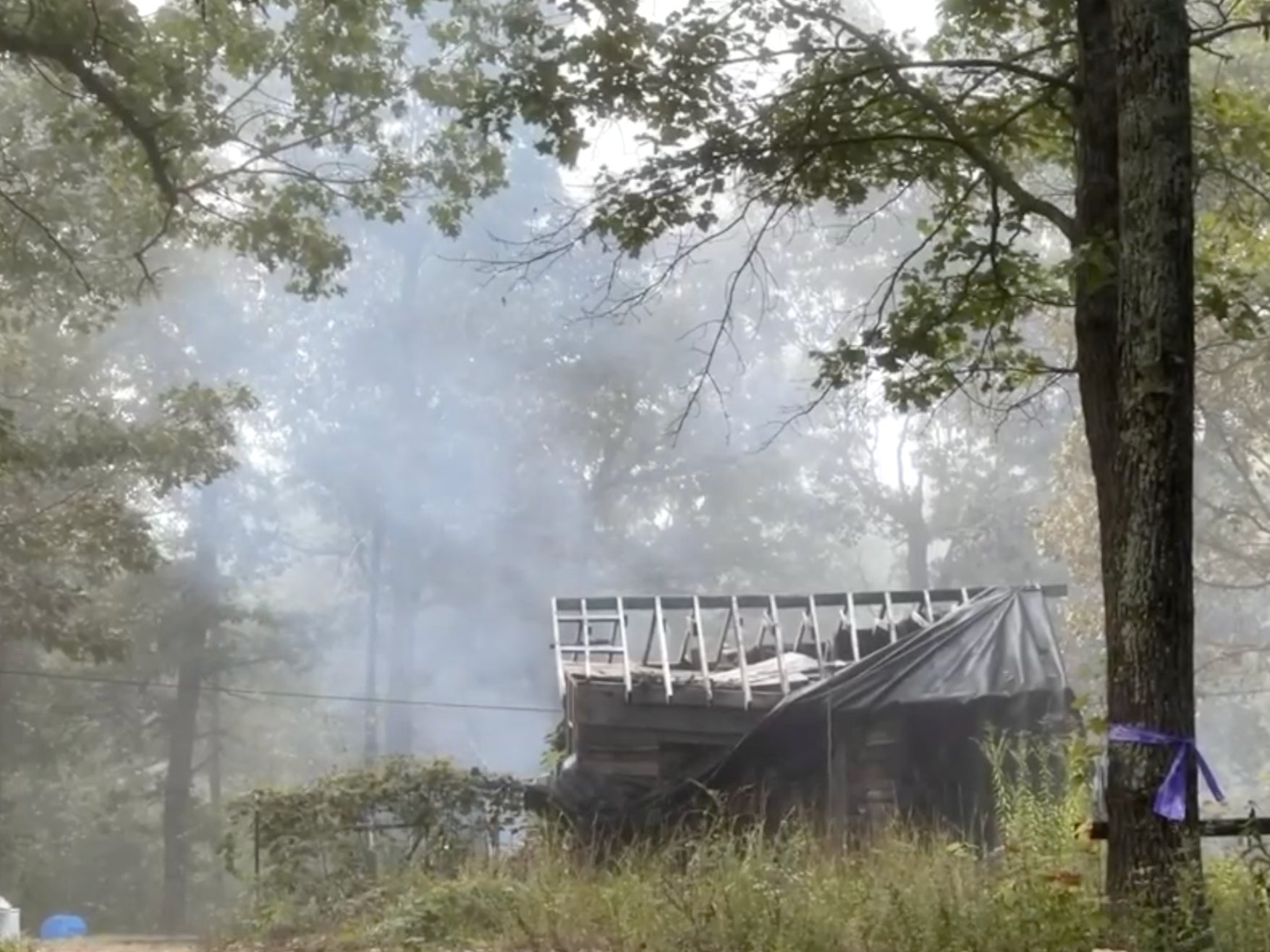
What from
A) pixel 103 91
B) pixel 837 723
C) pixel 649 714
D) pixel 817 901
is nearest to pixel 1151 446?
pixel 817 901

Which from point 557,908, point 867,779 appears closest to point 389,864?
point 867,779

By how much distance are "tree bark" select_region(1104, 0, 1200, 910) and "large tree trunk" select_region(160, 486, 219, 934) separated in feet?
80.5

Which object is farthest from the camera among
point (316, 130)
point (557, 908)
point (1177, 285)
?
point (316, 130)

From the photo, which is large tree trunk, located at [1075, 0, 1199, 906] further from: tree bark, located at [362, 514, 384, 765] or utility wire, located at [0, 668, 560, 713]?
tree bark, located at [362, 514, 384, 765]

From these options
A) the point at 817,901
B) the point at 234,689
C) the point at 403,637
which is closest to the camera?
the point at 817,901

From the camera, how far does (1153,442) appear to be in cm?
583

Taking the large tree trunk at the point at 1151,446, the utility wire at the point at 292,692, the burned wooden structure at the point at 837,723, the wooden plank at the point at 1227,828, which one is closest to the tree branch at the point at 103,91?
the burned wooden structure at the point at 837,723

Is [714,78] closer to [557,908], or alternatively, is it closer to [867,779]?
[557,908]

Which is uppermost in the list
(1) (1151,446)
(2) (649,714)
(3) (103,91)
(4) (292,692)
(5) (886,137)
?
(3) (103,91)

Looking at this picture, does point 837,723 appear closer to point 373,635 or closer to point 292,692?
point 373,635

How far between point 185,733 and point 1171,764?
2502 cm

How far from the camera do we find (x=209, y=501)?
3105 centimetres

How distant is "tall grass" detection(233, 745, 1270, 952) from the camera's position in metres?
6.00

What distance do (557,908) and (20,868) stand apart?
2207 cm
